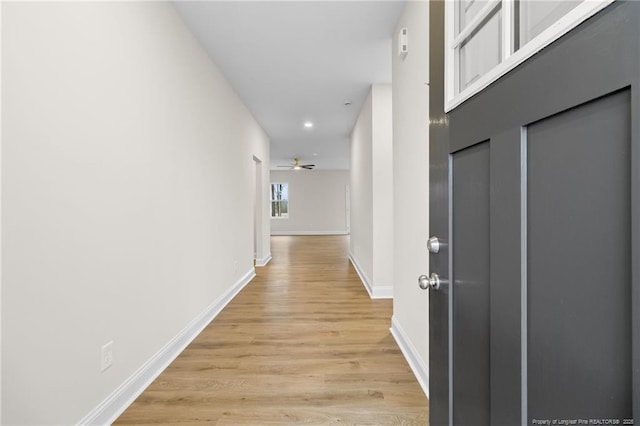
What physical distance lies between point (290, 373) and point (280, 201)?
10.1 meters

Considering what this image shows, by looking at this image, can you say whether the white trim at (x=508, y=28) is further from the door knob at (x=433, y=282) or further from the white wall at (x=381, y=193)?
the white wall at (x=381, y=193)

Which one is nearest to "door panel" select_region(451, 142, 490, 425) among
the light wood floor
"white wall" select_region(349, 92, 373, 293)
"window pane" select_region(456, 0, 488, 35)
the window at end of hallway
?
"window pane" select_region(456, 0, 488, 35)

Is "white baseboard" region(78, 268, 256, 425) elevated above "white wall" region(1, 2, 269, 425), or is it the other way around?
"white wall" region(1, 2, 269, 425)

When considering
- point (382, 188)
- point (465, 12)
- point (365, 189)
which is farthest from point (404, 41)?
point (365, 189)

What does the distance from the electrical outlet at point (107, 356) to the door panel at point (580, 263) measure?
1747mm

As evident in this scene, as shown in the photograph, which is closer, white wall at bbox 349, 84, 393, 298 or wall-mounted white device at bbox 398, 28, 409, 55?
wall-mounted white device at bbox 398, 28, 409, 55

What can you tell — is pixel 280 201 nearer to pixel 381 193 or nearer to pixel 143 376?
pixel 381 193

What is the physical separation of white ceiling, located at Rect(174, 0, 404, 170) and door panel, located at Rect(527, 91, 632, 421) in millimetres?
2128

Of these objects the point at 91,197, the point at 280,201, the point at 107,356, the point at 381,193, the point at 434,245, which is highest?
the point at 280,201

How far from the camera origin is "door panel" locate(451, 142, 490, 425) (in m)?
0.76

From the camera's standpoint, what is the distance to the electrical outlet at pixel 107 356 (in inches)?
58.1

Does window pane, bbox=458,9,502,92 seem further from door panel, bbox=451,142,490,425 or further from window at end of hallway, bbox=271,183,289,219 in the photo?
window at end of hallway, bbox=271,183,289,219

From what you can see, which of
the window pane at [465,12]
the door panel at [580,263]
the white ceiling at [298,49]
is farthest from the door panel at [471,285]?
the white ceiling at [298,49]

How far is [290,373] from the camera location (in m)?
1.96
